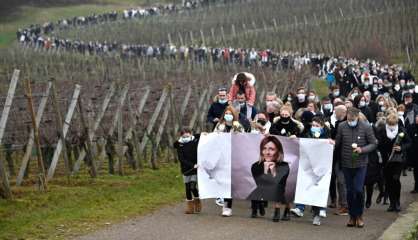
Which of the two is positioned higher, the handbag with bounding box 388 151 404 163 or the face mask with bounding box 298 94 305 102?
the face mask with bounding box 298 94 305 102

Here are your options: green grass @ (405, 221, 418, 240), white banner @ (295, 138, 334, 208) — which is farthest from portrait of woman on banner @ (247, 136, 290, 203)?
green grass @ (405, 221, 418, 240)

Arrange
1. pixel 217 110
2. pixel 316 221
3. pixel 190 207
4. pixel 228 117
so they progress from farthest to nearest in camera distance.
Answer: pixel 217 110
pixel 228 117
pixel 190 207
pixel 316 221

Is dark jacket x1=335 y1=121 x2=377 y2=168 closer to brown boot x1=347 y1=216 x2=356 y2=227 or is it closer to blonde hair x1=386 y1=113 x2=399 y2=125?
brown boot x1=347 y1=216 x2=356 y2=227

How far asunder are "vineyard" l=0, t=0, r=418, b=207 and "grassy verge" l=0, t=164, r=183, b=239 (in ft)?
1.84

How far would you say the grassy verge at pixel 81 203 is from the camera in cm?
1446

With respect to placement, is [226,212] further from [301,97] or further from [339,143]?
[301,97]

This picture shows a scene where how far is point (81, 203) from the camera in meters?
17.0

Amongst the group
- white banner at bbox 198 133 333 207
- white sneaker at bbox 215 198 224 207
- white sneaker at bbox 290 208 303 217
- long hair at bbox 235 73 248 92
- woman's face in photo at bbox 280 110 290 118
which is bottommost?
white sneaker at bbox 215 198 224 207

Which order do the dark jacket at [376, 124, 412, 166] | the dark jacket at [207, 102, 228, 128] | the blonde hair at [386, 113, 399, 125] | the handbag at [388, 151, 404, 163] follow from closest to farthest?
the handbag at [388, 151, 404, 163], the dark jacket at [376, 124, 412, 166], the blonde hair at [386, 113, 399, 125], the dark jacket at [207, 102, 228, 128]

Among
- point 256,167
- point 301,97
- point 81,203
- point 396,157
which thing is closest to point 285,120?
point 256,167

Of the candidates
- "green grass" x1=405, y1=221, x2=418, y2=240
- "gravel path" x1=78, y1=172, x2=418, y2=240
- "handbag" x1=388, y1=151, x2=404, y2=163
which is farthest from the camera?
"handbag" x1=388, y1=151, x2=404, y2=163

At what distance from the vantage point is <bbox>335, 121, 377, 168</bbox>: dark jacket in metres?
14.6

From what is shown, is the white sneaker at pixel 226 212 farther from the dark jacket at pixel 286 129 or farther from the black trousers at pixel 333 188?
the black trousers at pixel 333 188

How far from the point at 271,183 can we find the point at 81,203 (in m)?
3.60
